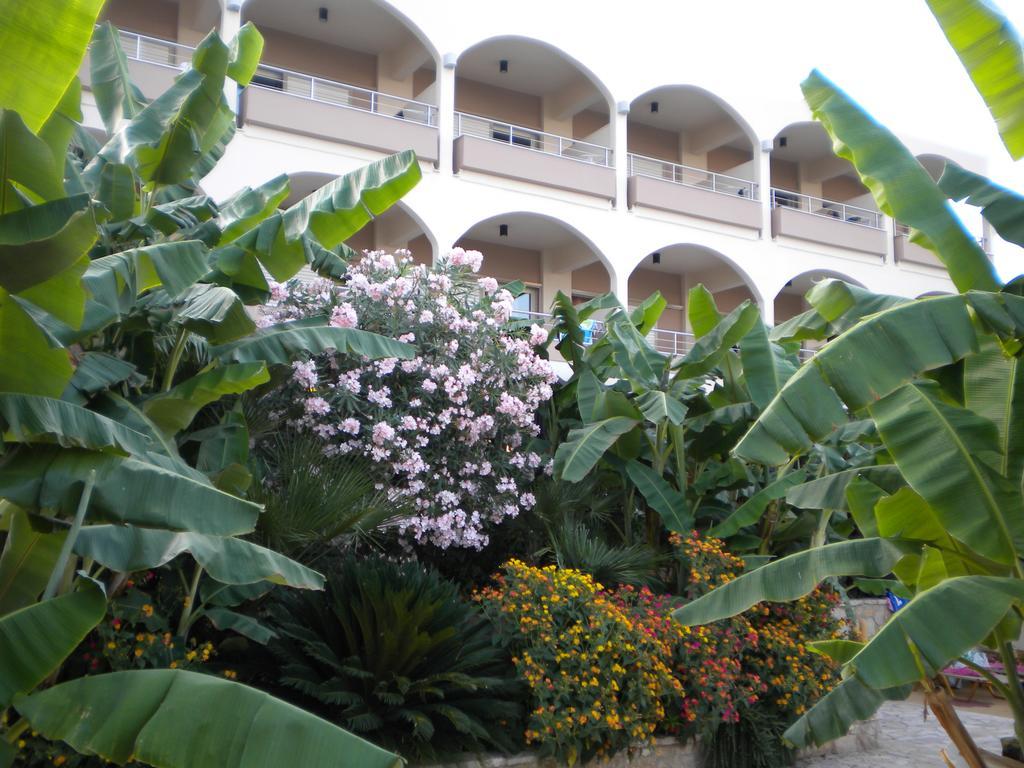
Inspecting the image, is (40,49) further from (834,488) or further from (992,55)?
(834,488)

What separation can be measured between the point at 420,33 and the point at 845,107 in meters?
14.2

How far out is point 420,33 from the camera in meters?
17.9

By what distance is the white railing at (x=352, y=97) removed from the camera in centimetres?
1808

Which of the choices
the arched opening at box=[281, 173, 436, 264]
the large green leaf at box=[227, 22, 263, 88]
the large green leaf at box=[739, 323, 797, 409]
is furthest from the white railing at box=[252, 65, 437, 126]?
the large green leaf at box=[739, 323, 797, 409]

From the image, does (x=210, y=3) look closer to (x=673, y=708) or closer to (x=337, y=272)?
(x=337, y=272)

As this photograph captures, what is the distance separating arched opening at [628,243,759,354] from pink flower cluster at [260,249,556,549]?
13.8m

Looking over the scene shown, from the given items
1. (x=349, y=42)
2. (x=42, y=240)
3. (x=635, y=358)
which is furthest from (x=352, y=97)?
(x=42, y=240)

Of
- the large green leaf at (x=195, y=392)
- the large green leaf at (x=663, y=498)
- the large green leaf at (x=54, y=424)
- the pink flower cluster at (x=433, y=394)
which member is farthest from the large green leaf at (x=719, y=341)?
the large green leaf at (x=54, y=424)

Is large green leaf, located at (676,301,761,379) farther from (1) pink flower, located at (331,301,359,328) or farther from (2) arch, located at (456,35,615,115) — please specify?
(2) arch, located at (456,35,615,115)

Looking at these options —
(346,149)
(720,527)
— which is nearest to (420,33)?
(346,149)

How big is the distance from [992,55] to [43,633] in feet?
16.6

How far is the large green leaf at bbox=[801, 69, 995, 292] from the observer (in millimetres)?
4695

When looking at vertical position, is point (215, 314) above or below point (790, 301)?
below

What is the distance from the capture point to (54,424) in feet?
11.2
